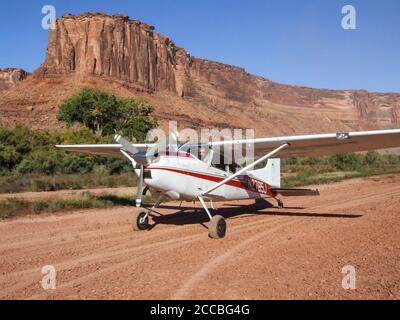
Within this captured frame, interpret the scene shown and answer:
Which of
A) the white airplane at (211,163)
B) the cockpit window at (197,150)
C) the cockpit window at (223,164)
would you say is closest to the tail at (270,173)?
the white airplane at (211,163)

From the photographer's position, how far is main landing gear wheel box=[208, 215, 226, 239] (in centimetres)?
895

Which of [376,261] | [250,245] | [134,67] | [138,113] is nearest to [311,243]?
[250,245]

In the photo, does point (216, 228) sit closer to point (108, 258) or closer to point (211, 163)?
point (211, 163)

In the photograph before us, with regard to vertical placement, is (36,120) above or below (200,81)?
below

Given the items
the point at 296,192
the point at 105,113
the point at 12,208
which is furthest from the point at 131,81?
the point at 296,192

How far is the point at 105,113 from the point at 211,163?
48540mm

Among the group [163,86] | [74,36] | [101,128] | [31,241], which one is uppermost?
[74,36]

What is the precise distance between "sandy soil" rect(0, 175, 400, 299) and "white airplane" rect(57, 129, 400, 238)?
0.88 metres

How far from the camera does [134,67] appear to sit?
122875 mm

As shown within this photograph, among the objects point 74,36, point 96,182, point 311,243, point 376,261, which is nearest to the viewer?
point 376,261

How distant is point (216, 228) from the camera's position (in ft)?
29.4

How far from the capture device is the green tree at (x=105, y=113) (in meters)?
55.7

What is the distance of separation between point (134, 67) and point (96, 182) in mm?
104015

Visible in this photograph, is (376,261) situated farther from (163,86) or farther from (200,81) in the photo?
(200,81)
